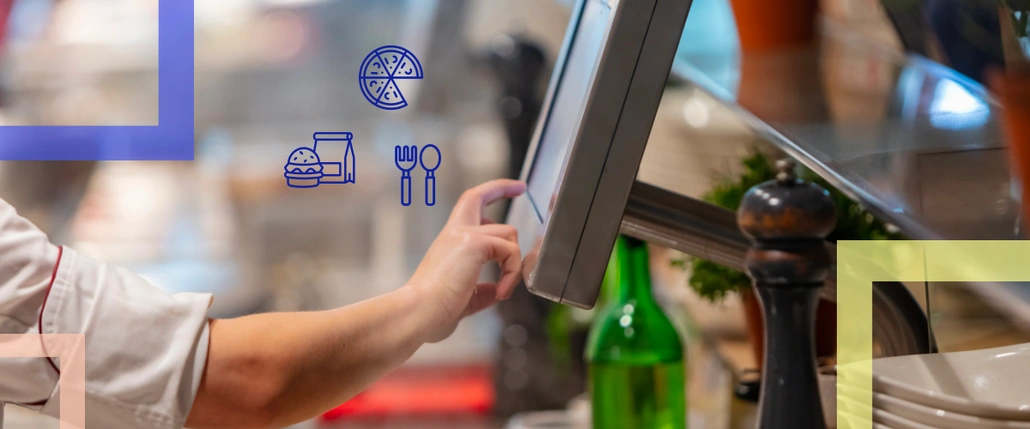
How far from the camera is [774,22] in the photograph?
2.09ft

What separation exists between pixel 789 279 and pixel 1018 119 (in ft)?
0.48

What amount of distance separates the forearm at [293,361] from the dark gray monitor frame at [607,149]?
129 mm

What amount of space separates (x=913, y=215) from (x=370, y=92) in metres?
0.40

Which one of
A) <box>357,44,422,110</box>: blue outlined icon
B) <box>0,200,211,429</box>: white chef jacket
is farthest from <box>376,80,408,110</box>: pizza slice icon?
<box>0,200,211,429</box>: white chef jacket

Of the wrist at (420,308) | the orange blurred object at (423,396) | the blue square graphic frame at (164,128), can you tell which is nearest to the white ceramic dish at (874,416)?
the wrist at (420,308)

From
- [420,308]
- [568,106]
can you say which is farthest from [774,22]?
[420,308]

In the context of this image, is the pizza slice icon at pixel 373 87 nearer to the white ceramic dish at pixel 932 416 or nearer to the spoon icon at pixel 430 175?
the spoon icon at pixel 430 175

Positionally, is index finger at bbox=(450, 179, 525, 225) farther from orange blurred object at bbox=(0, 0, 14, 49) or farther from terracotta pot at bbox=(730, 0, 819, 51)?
orange blurred object at bbox=(0, 0, 14, 49)

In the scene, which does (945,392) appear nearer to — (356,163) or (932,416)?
(932,416)

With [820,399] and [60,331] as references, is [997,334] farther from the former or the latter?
[60,331]

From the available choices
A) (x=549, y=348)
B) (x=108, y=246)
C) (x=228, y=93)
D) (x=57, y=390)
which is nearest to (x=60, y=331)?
(x=57, y=390)

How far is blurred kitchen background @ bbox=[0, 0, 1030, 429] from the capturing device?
64 cm

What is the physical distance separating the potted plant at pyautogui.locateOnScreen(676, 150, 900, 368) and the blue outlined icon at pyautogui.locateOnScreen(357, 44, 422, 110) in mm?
267

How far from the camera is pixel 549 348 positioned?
3.34 ft
